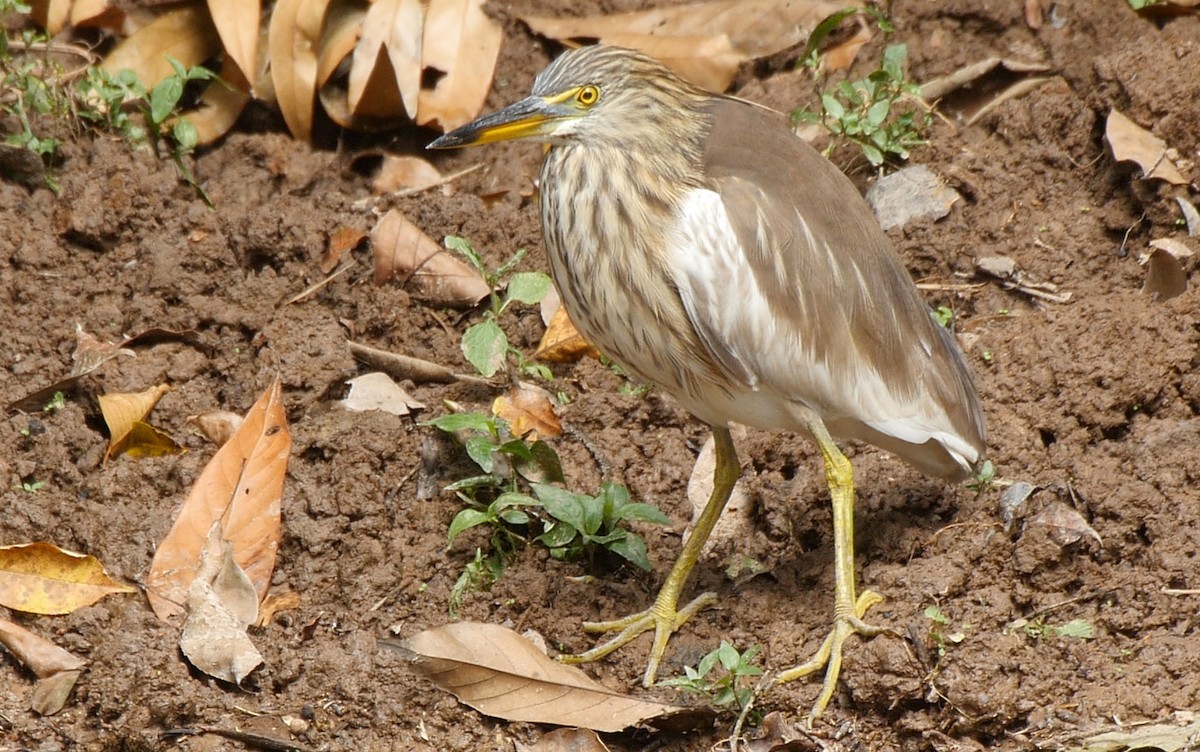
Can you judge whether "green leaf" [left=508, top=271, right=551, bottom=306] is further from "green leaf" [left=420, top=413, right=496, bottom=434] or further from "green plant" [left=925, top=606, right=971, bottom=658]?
"green plant" [left=925, top=606, right=971, bottom=658]

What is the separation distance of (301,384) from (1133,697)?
8.82 feet

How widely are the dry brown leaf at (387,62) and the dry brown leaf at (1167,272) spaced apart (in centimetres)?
274

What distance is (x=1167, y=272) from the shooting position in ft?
15.3

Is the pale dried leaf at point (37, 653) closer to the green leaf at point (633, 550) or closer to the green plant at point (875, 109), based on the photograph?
the green leaf at point (633, 550)

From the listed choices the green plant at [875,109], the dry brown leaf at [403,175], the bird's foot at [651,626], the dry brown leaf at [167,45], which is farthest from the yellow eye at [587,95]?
the dry brown leaf at [167,45]

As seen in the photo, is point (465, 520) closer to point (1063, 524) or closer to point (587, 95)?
point (587, 95)

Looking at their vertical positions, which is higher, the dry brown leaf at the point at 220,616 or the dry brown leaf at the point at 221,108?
the dry brown leaf at the point at 221,108

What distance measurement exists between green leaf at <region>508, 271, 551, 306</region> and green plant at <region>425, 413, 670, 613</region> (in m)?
0.40

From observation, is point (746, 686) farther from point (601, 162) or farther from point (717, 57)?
point (717, 57)

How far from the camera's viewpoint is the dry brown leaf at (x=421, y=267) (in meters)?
5.03

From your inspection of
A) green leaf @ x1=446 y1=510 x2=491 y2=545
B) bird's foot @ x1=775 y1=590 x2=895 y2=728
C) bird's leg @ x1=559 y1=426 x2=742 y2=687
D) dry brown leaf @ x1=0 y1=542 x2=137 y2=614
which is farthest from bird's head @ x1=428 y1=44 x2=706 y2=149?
dry brown leaf @ x1=0 y1=542 x2=137 y2=614

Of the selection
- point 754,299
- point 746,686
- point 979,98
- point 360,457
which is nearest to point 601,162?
point 754,299

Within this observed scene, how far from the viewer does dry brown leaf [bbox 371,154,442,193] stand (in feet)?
18.2

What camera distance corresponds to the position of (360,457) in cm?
438
